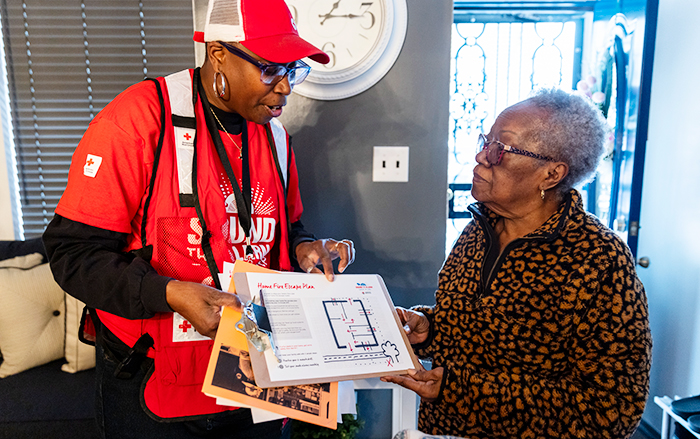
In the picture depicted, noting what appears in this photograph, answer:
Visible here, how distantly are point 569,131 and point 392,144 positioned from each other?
889 millimetres

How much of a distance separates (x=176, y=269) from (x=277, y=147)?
45cm

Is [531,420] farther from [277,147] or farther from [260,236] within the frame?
[277,147]

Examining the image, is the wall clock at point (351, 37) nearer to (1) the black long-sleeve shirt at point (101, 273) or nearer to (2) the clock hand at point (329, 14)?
(2) the clock hand at point (329, 14)

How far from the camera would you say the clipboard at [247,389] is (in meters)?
0.74

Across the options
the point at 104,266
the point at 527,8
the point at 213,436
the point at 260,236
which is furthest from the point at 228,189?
the point at 527,8

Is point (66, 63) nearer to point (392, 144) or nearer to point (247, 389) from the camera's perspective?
point (392, 144)

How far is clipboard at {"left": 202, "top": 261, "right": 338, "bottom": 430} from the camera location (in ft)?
2.44

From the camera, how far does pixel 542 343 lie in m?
1.05

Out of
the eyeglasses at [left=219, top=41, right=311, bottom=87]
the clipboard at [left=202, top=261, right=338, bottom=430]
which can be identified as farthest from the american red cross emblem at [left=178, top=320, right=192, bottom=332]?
the eyeglasses at [left=219, top=41, right=311, bottom=87]

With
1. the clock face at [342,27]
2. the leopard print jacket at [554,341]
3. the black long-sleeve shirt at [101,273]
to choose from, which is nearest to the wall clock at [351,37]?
the clock face at [342,27]

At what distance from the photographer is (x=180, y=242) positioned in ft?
3.26

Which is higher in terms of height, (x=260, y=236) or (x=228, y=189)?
(x=228, y=189)

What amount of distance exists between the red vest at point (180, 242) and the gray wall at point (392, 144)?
855 millimetres

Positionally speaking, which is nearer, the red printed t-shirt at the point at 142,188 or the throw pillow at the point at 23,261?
the red printed t-shirt at the point at 142,188
